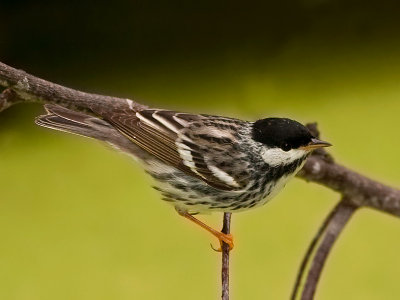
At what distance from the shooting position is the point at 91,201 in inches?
143

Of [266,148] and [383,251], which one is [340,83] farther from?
[266,148]

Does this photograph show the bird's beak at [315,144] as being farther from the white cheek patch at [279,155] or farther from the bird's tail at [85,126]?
the bird's tail at [85,126]

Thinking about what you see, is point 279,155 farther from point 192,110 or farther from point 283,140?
point 192,110

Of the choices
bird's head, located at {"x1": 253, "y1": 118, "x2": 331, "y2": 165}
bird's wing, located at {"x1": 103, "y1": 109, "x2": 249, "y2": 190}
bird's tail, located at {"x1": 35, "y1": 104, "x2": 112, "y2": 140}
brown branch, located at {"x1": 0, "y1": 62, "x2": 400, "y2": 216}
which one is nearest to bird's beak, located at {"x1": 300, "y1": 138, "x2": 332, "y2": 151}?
bird's head, located at {"x1": 253, "y1": 118, "x2": 331, "y2": 165}

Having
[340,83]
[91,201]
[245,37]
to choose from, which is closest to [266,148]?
[91,201]

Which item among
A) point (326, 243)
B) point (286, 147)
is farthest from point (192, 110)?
point (286, 147)

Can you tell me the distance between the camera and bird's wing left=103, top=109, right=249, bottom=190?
65.6 inches

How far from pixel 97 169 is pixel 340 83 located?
1.15 m

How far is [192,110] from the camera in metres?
3.90

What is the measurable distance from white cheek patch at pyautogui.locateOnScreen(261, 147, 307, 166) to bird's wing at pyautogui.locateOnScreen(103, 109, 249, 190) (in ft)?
0.16

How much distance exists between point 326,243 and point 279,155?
418 mm

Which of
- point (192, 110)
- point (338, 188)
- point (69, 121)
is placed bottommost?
point (69, 121)

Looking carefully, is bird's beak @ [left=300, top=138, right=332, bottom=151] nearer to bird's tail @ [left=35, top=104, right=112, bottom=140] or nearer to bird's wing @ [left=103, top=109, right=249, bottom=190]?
bird's wing @ [left=103, top=109, right=249, bottom=190]

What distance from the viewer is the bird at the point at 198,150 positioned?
1611 mm
